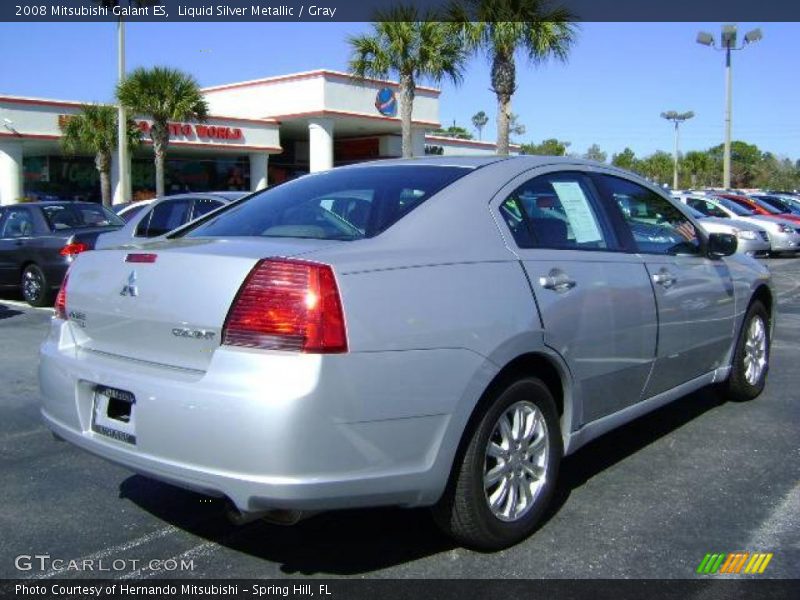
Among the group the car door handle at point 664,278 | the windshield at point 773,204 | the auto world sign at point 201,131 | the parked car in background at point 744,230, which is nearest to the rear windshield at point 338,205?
the car door handle at point 664,278

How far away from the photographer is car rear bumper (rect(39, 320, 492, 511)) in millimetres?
2799

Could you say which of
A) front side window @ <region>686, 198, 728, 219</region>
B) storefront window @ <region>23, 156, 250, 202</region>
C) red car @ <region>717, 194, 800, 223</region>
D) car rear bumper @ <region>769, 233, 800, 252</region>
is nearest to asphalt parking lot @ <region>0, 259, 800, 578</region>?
car rear bumper @ <region>769, 233, 800, 252</region>

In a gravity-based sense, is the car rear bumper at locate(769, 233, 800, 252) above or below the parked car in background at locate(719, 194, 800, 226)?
below

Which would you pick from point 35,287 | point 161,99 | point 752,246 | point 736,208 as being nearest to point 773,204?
point 736,208

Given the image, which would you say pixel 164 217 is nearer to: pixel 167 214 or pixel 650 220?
pixel 167 214

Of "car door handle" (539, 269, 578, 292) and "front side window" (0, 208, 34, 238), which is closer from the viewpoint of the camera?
"car door handle" (539, 269, 578, 292)

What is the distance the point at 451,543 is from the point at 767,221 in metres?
19.5

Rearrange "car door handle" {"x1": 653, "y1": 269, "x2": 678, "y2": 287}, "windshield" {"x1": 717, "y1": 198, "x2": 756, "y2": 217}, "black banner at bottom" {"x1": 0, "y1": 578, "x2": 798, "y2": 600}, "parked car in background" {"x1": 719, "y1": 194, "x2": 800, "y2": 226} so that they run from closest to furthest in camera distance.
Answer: "black banner at bottom" {"x1": 0, "y1": 578, "x2": 798, "y2": 600} → "car door handle" {"x1": 653, "y1": 269, "x2": 678, "y2": 287} → "windshield" {"x1": 717, "y1": 198, "x2": 756, "y2": 217} → "parked car in background" {"x1": 719, "y1": 194, "x2": 800, "y2": 226}

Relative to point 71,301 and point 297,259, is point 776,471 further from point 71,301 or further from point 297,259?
point 71,301

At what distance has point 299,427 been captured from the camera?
2.78 m

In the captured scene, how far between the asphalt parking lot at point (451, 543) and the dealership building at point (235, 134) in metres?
25.3

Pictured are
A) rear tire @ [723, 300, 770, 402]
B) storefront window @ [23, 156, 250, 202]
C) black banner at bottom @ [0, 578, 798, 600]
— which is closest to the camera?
black banner at bottom @ [0, 578, 798, 600]

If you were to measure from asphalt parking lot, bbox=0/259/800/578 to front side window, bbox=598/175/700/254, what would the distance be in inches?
46.6

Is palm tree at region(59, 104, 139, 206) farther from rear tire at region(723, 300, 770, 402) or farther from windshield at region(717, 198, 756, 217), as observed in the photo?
rear tire at region(723, 300, 770, 402)
